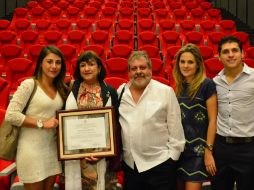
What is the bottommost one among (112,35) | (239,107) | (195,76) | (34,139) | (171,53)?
(34,139)

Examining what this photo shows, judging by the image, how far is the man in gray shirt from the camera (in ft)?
6.27

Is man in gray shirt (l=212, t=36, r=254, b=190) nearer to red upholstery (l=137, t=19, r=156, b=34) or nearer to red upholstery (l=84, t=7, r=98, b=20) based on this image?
red upholstery (l=137, t=19, r=156, b=34)

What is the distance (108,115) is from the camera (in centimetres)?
180

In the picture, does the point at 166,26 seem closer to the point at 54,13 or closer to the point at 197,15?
the point at 197,15

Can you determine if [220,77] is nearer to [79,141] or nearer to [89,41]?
[79,141]

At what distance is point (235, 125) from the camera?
192 centimetres

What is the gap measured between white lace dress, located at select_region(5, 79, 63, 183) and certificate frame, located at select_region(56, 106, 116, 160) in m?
0.08

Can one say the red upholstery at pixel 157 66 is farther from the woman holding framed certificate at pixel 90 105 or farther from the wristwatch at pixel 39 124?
the wristwatch at pixel 39 124

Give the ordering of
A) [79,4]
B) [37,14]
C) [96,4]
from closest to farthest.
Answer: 1. [37,14]
2. [96,4]
3. [79,4]

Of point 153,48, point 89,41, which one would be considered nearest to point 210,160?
point 153,48

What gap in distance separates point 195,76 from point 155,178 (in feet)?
2.13

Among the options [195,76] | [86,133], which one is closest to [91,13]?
[195,76]

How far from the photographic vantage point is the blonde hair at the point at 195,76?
190cm

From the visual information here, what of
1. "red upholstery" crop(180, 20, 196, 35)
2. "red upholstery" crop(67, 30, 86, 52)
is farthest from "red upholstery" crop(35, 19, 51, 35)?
"red upholstery" crop(180, 20, 196, 35)
